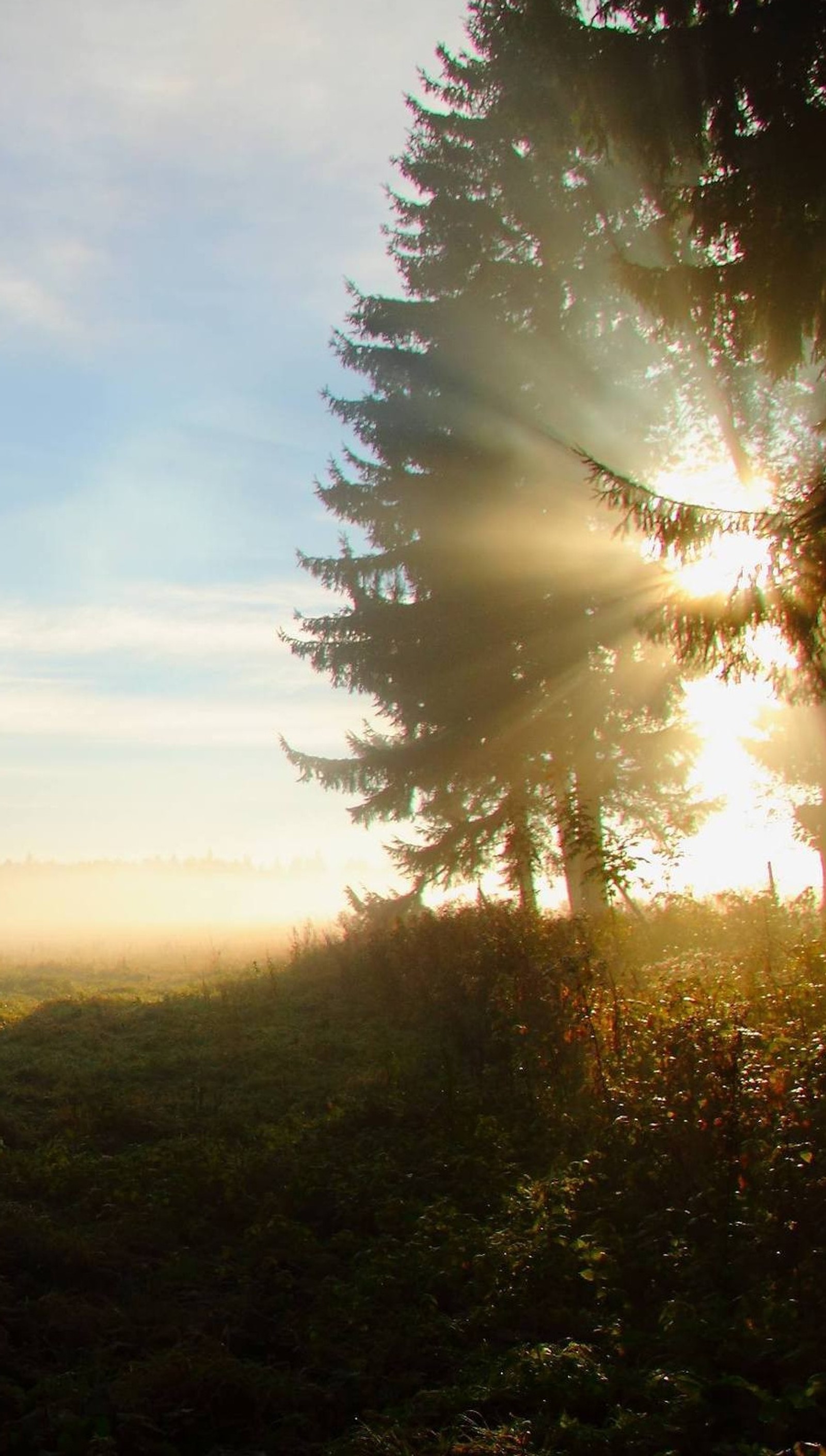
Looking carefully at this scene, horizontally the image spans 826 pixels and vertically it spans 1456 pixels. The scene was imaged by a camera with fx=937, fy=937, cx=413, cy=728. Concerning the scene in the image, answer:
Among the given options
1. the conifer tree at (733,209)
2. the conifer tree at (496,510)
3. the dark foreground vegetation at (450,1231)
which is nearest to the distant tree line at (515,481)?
the conifer tree at (496,510)

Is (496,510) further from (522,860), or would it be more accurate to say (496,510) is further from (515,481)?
(522,860)

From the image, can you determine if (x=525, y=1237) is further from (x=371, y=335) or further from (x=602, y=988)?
(x=371, y=335)

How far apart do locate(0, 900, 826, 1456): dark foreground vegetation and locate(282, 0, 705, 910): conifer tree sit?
644 cm

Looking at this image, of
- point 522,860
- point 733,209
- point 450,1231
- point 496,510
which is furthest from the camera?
point 496,510

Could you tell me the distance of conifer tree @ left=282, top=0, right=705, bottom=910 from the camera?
15.8 meters

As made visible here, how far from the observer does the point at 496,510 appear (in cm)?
1631

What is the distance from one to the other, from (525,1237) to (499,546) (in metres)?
12.3

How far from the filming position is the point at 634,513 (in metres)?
8.53

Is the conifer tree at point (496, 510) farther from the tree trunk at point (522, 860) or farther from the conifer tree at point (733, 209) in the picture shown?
the conifer tree at point (733, 209)

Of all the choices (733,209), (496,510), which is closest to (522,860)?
(496,510)

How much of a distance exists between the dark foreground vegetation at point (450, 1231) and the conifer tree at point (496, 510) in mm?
6442

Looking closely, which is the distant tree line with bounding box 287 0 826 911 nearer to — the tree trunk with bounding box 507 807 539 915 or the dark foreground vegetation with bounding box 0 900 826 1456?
the tree trunk with bounding box 507 807 539 915

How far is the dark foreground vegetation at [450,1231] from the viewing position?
401cm

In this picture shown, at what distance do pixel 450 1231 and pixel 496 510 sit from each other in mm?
12731
